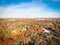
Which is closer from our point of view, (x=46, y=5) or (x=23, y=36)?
(x=23, y=36)

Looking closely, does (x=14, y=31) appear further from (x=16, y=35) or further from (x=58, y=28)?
(x=58, y=28)

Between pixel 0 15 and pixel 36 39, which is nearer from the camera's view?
pixel 36 39

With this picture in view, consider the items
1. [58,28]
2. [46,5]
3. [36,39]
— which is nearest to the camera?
[36,39]


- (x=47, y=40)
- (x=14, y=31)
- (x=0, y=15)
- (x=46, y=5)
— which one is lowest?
(x=47, y=40)

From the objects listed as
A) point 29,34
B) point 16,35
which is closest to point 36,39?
point 29,34

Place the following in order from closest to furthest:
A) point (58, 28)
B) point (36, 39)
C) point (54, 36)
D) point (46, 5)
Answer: point (36, 39) → point (54, 36) → point (46, 5) → point (58, 28)

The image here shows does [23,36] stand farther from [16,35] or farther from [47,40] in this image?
[47,40]

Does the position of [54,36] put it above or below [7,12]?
below

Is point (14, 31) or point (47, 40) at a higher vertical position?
point (14, 31)

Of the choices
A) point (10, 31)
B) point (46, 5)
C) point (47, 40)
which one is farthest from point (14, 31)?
point (46, 5)
